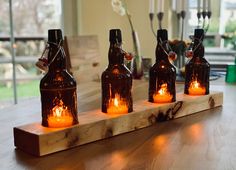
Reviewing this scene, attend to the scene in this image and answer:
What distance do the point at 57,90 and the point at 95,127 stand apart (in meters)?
0.14

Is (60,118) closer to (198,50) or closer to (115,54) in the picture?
(115,54)

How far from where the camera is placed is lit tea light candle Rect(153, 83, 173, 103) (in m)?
1.12

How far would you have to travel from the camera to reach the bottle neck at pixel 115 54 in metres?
0.97

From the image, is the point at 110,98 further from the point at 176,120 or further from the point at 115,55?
the point at 176,120

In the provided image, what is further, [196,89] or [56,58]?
[196,89]

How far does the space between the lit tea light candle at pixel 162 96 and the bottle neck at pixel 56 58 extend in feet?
1.24

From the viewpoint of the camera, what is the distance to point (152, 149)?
0.84 meters

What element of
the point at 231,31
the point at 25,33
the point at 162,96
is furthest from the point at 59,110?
the point at 231,31

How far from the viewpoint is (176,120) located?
1114 mm

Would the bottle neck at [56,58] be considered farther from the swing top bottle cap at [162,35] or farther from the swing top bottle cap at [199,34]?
the swing top bottle cap at [199,34]

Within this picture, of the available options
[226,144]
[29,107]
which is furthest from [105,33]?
[226,144]

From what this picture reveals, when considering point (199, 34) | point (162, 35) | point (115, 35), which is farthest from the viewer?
point (199, 34)

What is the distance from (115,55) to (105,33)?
204 cm

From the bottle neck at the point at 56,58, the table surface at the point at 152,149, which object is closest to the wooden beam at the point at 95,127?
the table surface at the point at 152,149
